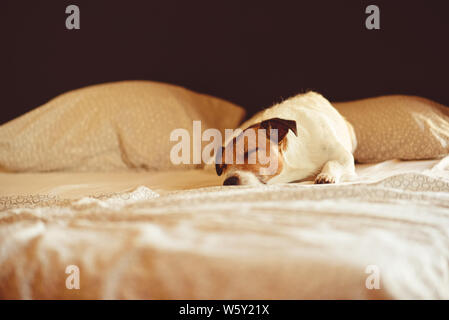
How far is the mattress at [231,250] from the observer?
1.97 ft

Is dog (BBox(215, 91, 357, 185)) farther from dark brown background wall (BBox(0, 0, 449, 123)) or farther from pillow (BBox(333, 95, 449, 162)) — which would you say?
dark brown background wall (BBox(0, 0, 449, 123))

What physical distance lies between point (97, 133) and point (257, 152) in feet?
3.42

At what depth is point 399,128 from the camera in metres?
2.05

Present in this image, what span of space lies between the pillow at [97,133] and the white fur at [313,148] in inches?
25.1

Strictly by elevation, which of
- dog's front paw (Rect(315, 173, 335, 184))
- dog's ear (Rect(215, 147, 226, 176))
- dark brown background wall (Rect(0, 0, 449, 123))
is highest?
dark brown background wall (Rect(0, 0, 449, 123))

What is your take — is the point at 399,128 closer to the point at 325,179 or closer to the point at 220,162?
the point at 325,179

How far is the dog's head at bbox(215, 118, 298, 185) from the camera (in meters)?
1.59

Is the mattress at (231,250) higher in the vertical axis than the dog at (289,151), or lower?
lower

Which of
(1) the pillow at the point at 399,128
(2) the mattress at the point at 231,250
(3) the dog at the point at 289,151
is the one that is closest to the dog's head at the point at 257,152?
(3) the dog at the point at 289,151

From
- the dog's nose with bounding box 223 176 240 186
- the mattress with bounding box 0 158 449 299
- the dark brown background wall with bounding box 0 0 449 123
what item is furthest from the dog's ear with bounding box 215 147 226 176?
the dark brown background wall with bounding box 0 0 449 123

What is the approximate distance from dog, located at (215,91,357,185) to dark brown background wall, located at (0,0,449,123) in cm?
93

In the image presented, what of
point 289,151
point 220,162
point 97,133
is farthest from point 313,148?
point 97,133

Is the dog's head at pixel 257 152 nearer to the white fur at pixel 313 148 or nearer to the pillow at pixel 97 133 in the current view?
the white fur at pixel 313 148
